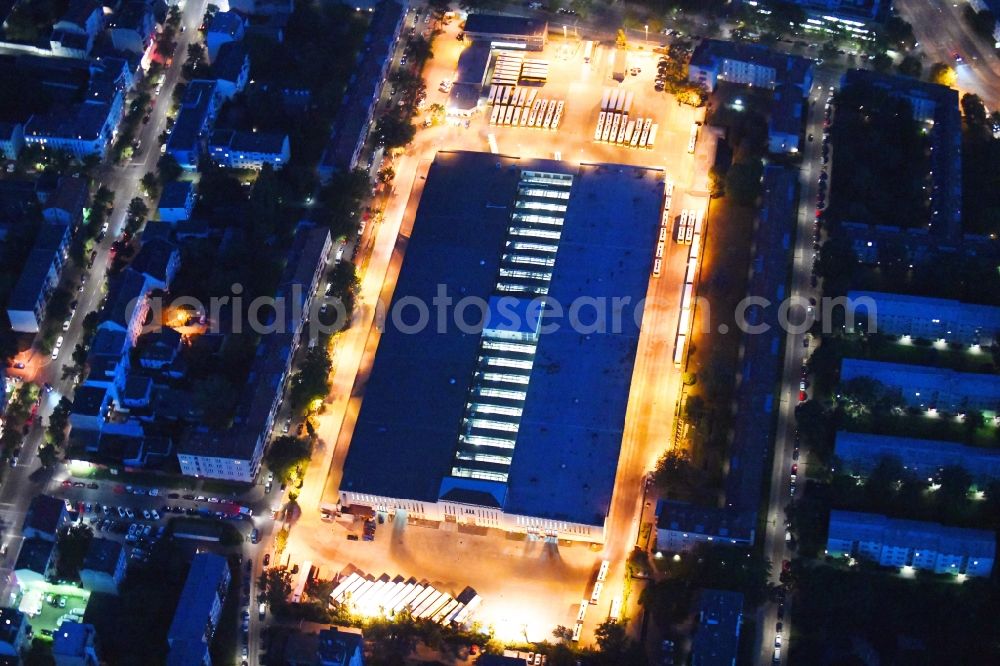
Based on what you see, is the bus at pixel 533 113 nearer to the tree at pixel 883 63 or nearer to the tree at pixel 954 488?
the tree at pixel 883 63

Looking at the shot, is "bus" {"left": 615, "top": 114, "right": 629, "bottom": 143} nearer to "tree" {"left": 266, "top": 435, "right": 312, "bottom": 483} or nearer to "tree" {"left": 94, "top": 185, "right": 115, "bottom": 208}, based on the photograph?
"tree" {"left": 266, "top": 435, "right": 312, "bottom": 483}

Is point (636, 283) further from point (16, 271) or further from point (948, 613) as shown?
point (16, 271)

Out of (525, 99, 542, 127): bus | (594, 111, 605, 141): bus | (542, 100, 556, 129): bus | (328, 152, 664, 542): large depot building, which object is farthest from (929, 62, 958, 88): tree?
(525, 99, 542, 127): bus

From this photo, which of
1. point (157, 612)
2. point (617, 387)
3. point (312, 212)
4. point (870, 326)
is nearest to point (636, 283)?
point (617, 387)

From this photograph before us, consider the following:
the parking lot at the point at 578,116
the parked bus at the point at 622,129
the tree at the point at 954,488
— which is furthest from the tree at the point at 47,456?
the tree at the point at 954,488

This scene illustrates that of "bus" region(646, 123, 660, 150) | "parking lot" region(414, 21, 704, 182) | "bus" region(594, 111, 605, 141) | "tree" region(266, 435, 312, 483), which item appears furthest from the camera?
"bus" region(594, 111, 605, 141)

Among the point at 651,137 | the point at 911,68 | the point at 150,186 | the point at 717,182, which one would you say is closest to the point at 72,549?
the point at 150,186

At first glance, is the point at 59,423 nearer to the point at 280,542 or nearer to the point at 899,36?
the point at 280,542
